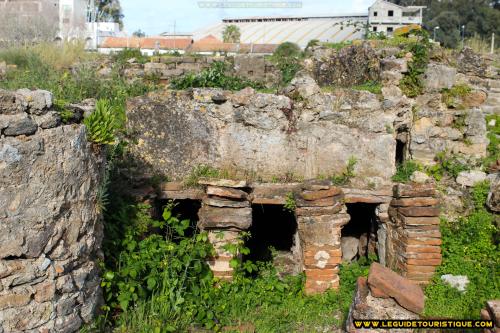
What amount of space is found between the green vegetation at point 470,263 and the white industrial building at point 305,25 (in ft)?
59.0

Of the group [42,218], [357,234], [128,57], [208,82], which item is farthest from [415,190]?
[128,57]

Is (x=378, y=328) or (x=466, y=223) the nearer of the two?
(x=378, y=328)

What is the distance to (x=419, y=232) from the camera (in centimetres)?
631

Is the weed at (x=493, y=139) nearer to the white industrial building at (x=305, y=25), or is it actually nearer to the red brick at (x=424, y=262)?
the red brick at (x=424, y=262)

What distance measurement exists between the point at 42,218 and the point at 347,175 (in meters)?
4.01

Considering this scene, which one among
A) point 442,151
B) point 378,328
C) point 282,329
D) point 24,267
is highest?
point 442,151

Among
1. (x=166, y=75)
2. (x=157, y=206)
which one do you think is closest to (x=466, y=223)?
(x=157, y=206)

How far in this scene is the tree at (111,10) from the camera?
137 feet

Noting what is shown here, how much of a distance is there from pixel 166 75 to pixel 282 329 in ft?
23.9

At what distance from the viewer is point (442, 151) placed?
7406mm

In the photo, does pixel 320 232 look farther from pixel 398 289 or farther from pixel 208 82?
pixel 208 82

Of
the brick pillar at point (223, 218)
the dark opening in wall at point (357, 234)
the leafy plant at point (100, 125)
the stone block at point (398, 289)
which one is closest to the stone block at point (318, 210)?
the brick pillar at point (223, 218)

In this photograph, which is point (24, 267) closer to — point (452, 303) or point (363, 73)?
point (452, 303)

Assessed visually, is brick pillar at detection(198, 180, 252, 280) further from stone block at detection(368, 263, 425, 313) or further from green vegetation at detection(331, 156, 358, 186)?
stone block at detection(368, 263, 425, 313)
